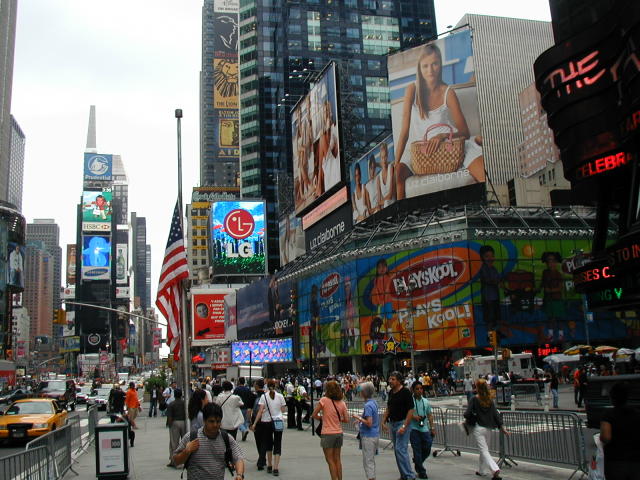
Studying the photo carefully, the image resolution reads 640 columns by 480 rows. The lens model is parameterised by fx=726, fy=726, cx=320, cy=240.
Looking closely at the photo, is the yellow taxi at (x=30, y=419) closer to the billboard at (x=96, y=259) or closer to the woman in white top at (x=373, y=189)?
the woman in white top at (x=373, y=189)

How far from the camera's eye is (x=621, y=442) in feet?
23.4

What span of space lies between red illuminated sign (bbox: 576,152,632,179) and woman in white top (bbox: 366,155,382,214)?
4354 cm

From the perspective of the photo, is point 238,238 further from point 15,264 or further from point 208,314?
point 15,264

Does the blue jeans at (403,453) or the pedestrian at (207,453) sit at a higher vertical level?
the pedestrian at (207,453)

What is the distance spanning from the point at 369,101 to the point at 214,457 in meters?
134

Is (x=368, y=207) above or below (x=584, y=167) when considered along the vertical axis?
above

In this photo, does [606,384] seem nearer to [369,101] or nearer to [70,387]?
[70,387]

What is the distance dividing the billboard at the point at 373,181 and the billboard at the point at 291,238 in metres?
25.4

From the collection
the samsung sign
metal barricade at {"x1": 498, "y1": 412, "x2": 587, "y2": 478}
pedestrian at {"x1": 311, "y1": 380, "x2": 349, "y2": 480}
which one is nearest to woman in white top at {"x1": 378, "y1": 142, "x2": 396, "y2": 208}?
the samsung sign

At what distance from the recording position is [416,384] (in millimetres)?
13453

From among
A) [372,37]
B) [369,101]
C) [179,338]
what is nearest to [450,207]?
[179,338]

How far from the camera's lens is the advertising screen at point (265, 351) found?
8138cm

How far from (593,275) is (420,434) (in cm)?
1328

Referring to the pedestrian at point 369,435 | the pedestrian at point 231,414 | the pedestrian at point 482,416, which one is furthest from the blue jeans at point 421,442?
the pedestrian at point 231,414
